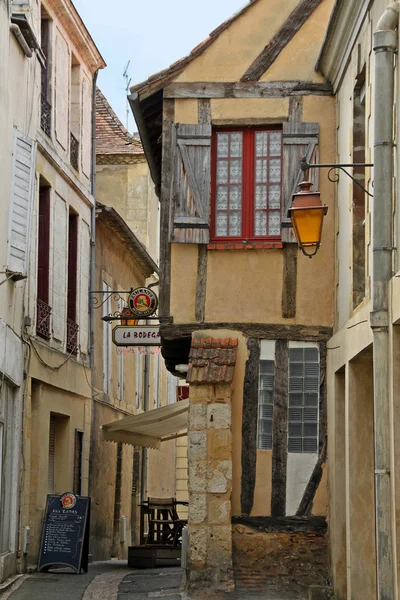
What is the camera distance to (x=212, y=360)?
12578 mm

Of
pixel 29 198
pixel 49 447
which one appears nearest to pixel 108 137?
pixel 49 447

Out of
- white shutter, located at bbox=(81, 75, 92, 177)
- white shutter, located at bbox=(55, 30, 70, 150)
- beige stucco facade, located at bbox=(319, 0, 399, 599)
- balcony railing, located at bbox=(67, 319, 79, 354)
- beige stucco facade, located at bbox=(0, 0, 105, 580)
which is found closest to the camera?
beige stucco facade, located at bbox=(319, 0, 399, 599)

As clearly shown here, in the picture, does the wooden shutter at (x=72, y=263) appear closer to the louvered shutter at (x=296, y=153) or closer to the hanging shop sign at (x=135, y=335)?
the hanging shop sign at (x=135, y=335)

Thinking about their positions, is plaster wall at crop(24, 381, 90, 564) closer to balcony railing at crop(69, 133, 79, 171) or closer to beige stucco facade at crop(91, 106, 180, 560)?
beige stucco facade at crop(91, 106, 180, 560)

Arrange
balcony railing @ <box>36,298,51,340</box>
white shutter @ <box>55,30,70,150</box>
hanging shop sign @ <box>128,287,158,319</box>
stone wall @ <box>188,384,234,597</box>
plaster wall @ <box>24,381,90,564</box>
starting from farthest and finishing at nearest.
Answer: white shutter @ <box>55,30,70,150</box>
hanging shop sign @ <box>128,287,158,319</box>
balcony railing @ <box>36,298,51,340</box>
plaster wall @ <box>24,381,90,564</box>
stone wall @ <box>188,384,234,597</box>

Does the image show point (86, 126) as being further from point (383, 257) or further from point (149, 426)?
point (383, 257)

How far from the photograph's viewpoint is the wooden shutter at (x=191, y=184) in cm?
1291

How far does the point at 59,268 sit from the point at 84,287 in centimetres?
178

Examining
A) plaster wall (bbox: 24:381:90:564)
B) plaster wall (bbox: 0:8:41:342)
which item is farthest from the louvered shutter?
plaster wall (bbox: 24:381:90:564)

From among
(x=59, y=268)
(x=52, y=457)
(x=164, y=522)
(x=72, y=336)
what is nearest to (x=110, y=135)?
(x=72, y=336)

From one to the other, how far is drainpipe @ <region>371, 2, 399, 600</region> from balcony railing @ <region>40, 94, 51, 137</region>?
9039mm

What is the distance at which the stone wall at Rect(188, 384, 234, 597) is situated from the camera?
12211 millimetres

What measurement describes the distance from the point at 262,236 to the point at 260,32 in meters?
2.21

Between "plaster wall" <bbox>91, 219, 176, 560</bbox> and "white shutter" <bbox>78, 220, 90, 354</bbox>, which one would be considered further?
"plaster wall" <bbox>91, 219, 176, 560</bbox>
